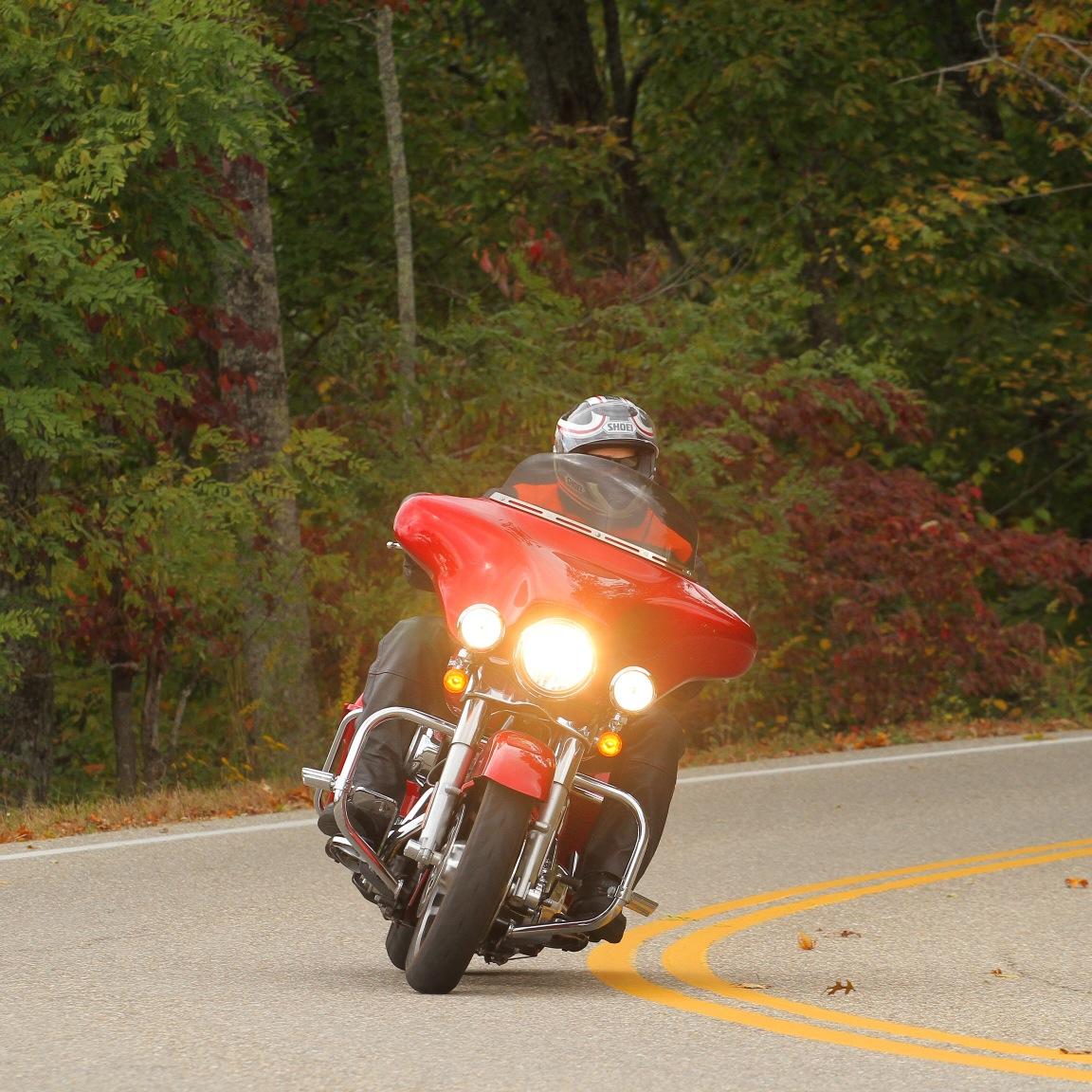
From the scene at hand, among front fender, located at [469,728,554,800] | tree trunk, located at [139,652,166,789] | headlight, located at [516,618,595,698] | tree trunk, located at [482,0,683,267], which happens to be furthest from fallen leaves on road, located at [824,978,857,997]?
tree trunk, located at [482,0,683,267]

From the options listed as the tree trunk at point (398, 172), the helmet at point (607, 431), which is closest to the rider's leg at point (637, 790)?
the helmet at point (607, 431)

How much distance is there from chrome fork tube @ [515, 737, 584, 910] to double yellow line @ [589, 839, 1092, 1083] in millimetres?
661

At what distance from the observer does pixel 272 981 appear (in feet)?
23.6

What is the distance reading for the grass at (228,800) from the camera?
11.6 metres

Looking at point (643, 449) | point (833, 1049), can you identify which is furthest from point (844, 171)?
point (833, 1049)

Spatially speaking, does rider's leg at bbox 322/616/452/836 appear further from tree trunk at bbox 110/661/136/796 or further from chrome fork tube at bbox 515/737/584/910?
tree trunk at bbox 110/661/136/796

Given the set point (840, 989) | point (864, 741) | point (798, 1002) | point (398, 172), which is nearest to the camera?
point (798, 1002)

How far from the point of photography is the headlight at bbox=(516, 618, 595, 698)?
6547mm

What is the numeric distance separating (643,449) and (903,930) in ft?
8.03

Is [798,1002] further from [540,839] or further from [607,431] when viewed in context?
[607,431]

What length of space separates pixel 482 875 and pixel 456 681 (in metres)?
0.68

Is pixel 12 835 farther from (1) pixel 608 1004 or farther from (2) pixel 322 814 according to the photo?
(1) pixel 608 1004

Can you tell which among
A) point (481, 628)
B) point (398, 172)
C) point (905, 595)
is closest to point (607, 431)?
point (481, 628)

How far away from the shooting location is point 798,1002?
6902 mm
